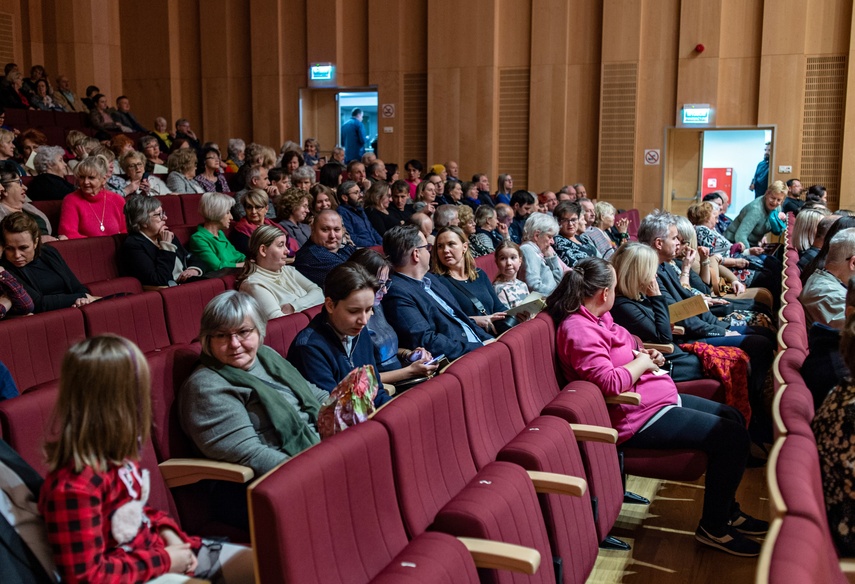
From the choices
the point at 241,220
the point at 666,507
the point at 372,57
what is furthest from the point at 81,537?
the point at 372,57

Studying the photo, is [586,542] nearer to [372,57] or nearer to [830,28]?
[830,28]

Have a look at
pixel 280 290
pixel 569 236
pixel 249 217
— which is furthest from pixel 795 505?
pixel 569 236

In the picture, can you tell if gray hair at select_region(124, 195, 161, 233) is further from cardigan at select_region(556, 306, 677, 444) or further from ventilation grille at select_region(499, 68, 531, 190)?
ventilation grille at select_region(499, 68, 531, 190)

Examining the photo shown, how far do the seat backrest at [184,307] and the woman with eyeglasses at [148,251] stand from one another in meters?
0.70

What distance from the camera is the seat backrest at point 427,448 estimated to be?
216 centimetres

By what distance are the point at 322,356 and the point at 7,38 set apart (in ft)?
42.2

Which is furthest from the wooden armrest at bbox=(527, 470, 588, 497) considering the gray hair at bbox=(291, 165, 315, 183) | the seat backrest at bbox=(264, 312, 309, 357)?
the gray hair at bbox=(291, 165, 315, 183)

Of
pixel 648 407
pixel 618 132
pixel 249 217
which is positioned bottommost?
pixel 648 407

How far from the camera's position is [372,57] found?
12992 mm

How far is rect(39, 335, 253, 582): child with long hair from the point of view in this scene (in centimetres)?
163

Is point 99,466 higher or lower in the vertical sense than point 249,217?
lower

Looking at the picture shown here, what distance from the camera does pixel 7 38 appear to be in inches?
523

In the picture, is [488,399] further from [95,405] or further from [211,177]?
[211,177]

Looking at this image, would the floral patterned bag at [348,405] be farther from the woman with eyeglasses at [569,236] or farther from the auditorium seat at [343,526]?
the woman with eyeglasses at [569,236]
